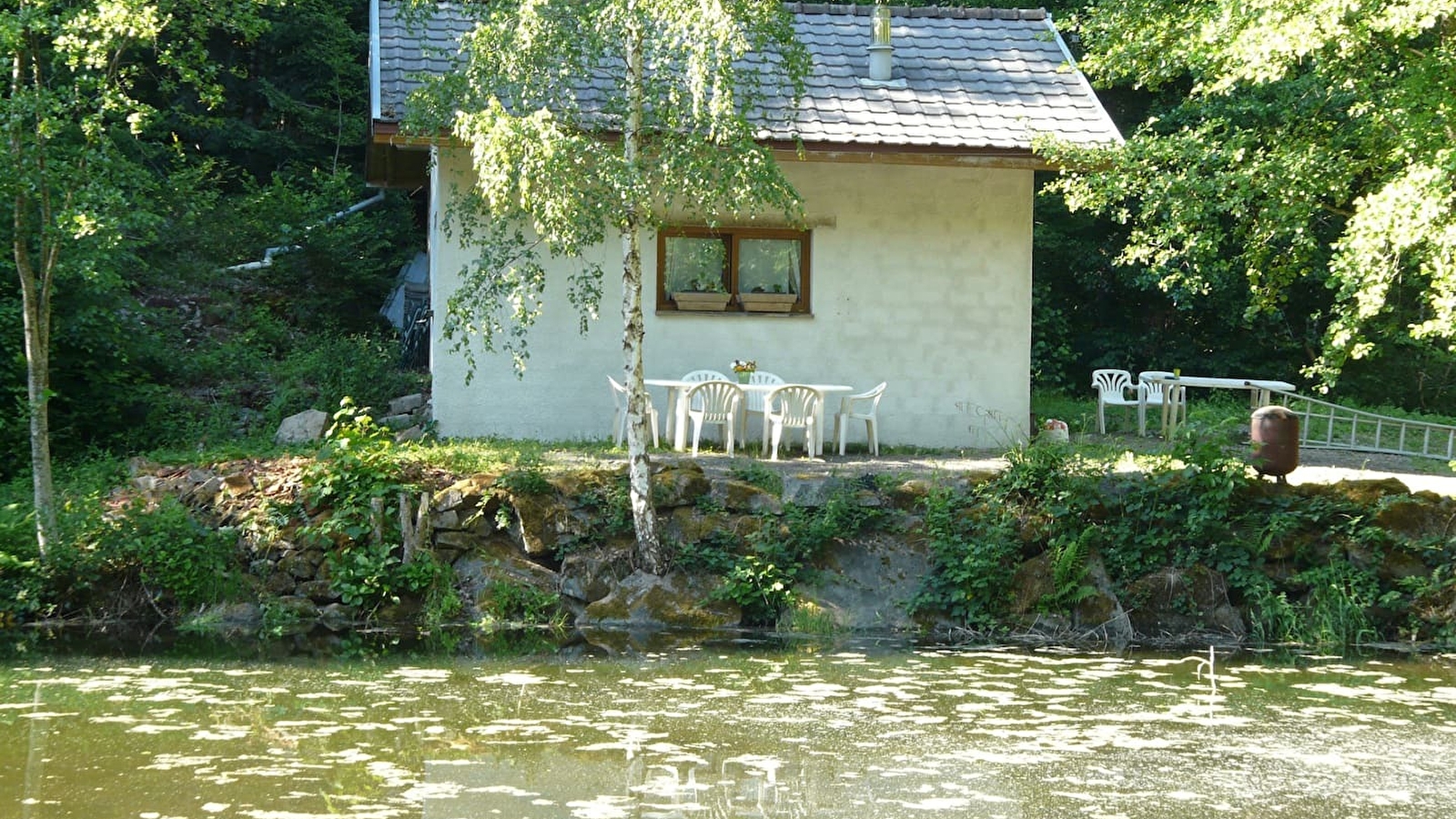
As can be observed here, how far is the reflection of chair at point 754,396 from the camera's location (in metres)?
13.6

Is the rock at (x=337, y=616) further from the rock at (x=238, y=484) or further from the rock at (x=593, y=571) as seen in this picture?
the rock at (x=593, y=571)

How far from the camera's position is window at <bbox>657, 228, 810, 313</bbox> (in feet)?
47.4

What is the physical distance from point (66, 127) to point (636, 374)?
4.56 meters

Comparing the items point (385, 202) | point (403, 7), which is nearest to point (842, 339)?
point (403, 7)

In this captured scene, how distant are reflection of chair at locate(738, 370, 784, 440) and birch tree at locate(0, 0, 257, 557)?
527 centimetres

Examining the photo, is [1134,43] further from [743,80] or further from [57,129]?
[57,129]

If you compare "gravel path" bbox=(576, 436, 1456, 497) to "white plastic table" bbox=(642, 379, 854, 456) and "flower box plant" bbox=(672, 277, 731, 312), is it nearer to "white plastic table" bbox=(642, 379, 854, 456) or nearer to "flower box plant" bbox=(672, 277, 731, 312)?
"white plastic table" bbox=(642, 379, 854, 456)

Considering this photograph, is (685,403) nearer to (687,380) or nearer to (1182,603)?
(687,380)

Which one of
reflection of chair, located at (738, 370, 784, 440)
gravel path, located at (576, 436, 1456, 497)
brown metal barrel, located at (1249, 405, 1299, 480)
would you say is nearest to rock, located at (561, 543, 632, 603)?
gravel path, located at (576, 436, 1456, 497)

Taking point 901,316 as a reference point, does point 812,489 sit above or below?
below

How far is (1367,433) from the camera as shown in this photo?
58.7 ft

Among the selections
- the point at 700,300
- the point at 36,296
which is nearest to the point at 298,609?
the point at 36,296

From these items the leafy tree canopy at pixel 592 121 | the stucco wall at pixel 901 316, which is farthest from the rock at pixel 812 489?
the stucco wall at pixel 901 316

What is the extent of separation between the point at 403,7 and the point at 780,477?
526 centimetres
